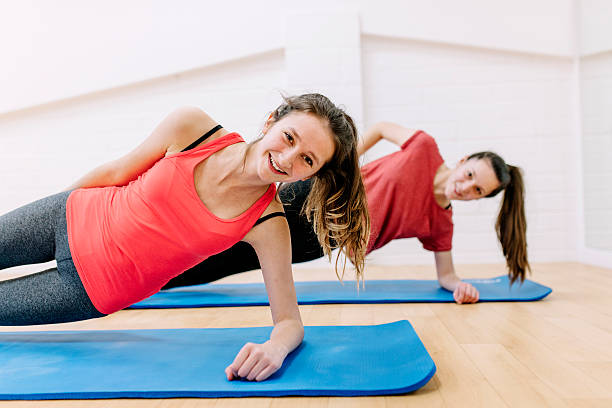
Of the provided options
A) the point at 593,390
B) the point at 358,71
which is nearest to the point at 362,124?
the point at 358,71

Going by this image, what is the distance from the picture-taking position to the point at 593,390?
4.50ft

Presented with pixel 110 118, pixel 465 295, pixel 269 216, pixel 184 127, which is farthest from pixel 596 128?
pixel 110 118

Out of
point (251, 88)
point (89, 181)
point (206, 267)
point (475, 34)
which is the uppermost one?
point (475, 34)

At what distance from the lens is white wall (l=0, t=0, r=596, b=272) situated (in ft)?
14.9

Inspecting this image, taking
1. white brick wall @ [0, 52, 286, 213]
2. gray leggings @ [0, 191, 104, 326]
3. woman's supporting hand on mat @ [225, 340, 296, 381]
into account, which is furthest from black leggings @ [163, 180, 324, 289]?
white brick wall @ [0, 52, 286, 213]

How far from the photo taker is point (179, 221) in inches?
64.4

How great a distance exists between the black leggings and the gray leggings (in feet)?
2.70

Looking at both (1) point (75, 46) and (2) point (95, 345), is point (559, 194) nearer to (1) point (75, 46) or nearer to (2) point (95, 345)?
(2) point (95, 345)

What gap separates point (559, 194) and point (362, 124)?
1.76 m

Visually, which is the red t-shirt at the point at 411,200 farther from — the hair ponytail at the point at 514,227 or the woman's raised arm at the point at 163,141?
the woman's raised arm at the point at 163,141

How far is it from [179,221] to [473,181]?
152 cm

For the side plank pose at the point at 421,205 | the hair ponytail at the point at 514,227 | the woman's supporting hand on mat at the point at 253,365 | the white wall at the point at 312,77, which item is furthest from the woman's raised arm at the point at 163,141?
the white wall at the point at 312,77

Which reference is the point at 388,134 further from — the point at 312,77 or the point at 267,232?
the point at 312,77

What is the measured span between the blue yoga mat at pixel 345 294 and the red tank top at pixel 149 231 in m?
1.00
